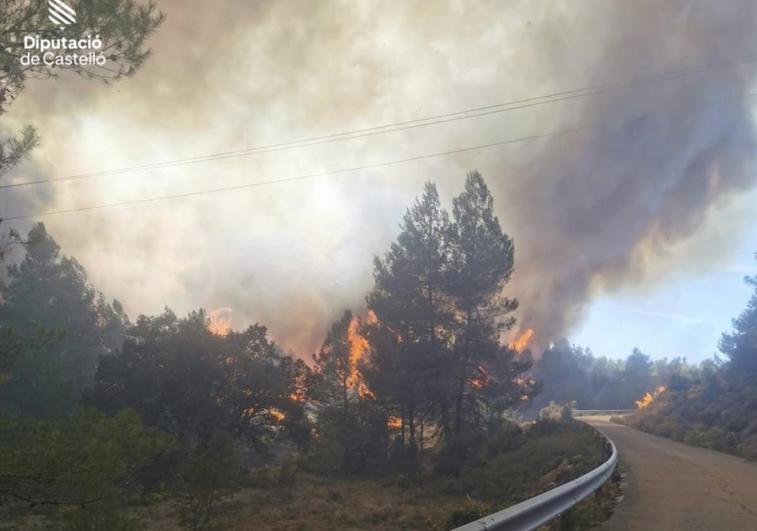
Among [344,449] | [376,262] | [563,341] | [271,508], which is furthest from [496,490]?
[563,341]

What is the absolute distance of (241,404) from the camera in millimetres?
35250

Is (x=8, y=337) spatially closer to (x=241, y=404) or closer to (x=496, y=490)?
(x=496, y=490)

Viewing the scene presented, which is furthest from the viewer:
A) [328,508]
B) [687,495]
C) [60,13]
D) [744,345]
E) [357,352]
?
[357,352]

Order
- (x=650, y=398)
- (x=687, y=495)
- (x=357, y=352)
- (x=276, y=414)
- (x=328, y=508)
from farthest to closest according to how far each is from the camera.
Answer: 1. (x=650, y=398)
2. (x=357, y=352)
3. (x=276, y=414)
4. (x=328, y=508)
5. (x=687, y=495)

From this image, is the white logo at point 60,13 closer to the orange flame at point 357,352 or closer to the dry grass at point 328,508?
the dry grass at point 328,508

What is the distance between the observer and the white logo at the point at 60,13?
7.09 meters

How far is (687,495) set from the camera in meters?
8.77

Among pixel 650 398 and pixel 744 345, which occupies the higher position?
pixel 744 345

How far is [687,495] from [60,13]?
13642mm

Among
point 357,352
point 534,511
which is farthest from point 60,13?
point 357,352

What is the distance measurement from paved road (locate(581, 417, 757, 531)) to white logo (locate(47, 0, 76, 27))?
35.4 ft

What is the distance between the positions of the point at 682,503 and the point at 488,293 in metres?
24.2

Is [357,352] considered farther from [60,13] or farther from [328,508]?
[60,13]

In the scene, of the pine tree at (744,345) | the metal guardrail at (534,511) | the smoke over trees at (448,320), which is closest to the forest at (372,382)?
the smoke over trees at (448,320)
